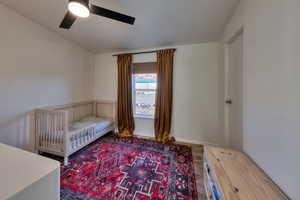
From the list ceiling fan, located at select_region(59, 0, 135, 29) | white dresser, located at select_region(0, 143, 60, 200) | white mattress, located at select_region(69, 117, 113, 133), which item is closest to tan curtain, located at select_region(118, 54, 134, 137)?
white mattress, located at select_region(69, 117, 113, 133)

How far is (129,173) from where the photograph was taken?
161 centimetres

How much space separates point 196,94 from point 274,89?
5.55 ft

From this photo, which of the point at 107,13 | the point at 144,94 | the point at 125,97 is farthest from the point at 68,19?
the point at 144,94

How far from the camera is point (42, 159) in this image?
59 centimetres

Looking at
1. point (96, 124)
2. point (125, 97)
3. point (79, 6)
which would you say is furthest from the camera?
point (125, 97)

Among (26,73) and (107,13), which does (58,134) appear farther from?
(107,13)

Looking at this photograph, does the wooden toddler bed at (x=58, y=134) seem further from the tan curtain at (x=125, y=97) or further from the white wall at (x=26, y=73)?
the tan curtain at (x=125, y=97)

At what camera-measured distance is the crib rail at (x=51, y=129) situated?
1735 millimetres

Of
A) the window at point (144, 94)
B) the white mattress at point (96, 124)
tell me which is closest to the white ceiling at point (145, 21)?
the window at point (144, 94)

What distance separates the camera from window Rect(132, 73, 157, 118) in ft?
9.41

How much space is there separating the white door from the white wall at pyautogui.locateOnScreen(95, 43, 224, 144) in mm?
551

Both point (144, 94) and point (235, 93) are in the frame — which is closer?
point (235, 93)

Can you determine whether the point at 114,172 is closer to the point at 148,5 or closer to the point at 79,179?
the point at 79,179

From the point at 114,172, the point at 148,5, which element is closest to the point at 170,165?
the point at 114,172
